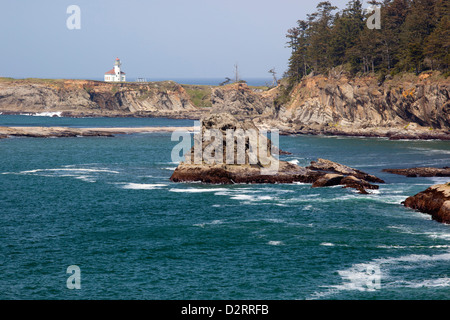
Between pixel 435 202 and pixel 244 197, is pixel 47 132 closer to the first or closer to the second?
pixel 244 197

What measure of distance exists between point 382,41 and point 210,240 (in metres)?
111

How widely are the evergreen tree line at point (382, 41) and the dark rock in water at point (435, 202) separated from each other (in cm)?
7329

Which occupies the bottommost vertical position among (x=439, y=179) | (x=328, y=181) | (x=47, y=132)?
(x=439, y=179)

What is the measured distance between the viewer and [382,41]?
143 meters

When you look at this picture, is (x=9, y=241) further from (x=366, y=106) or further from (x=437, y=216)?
(x=366, y=106)

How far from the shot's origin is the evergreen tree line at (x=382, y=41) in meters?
129

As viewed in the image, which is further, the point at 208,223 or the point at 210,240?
the point at 208,223

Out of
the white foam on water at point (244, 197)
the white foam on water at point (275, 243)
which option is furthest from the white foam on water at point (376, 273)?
the white foam on water at point (244, 197)

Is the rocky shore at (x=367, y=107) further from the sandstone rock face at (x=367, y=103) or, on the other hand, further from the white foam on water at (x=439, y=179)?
the white foam on water at (x=439, y=179)

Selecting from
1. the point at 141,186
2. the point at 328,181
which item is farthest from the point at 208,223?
the point at 328,181

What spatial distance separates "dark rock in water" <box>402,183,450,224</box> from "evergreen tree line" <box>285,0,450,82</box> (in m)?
73.3

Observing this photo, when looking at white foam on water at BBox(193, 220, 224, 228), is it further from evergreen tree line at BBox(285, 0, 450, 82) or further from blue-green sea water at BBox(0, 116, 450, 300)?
evergreen tree line at BBox(285, 0, 450, 82)

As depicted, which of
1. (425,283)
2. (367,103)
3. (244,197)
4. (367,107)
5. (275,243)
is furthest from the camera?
(367,107)
